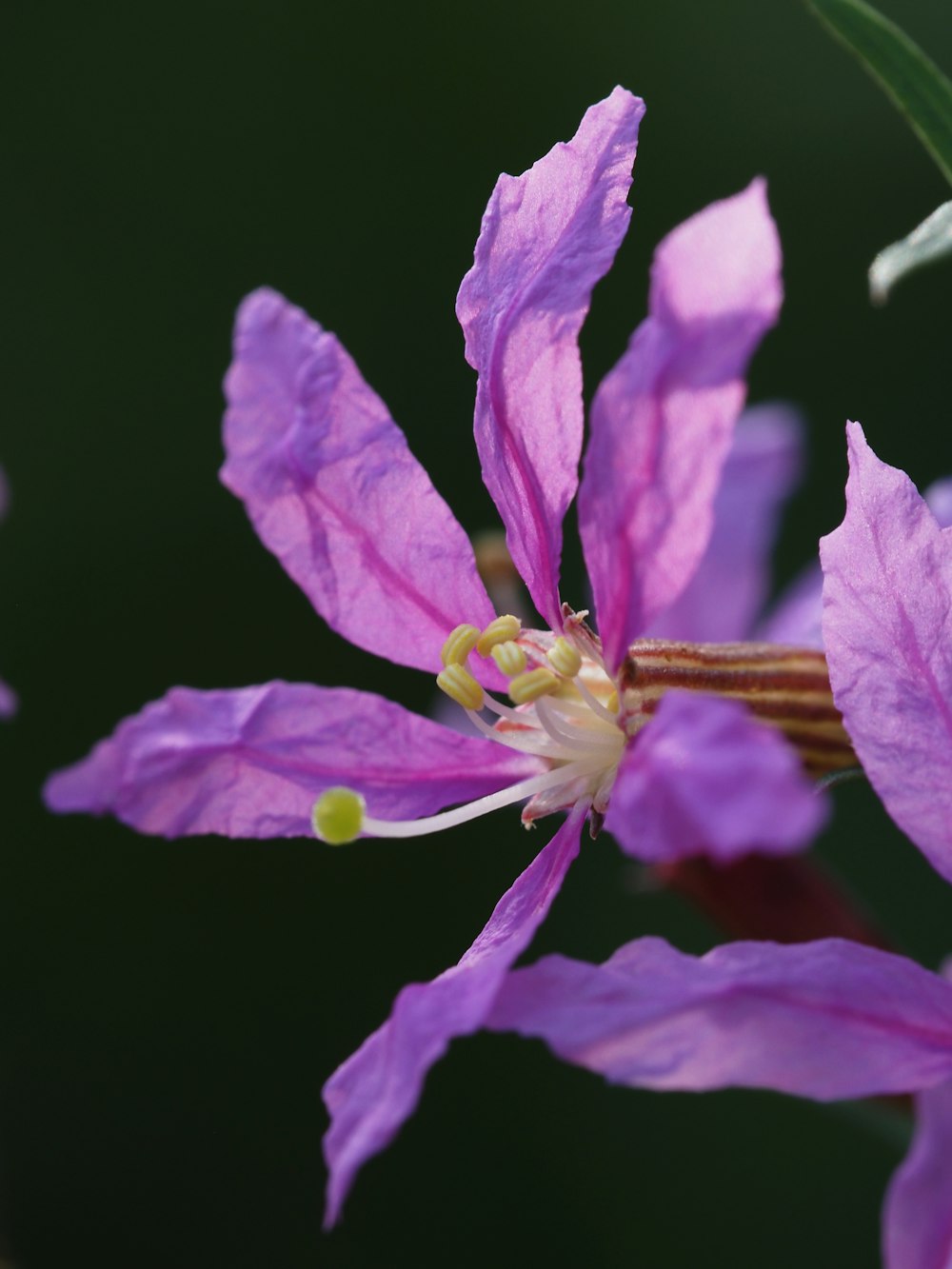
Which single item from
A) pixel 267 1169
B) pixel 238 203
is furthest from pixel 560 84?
pixel 267 1169

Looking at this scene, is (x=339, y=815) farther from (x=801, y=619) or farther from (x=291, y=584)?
(x=291, y=584)

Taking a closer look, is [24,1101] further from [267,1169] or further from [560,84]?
[560,84]

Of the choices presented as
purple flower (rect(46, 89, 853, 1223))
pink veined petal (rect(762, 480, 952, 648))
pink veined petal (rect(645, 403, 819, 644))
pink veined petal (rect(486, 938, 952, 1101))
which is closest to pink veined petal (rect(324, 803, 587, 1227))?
pink veined petal (rect(486, 938, 952, 1101))

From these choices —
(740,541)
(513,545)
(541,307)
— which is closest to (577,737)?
(513,545)

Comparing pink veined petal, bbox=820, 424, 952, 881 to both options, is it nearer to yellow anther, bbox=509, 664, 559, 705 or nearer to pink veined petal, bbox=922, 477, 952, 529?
yellow anther, bbox=509, 664, 559, 705

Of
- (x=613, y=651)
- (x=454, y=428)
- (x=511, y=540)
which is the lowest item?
(x=454, y=428)

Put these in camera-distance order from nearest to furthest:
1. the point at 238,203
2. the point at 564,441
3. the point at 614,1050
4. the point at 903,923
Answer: the point at 614,1050 → the point at 564,441 → the point at 903,923 → the point at 238,203

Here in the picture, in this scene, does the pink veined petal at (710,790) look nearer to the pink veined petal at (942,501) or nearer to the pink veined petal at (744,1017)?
the pink veined petal at (744,1017)
